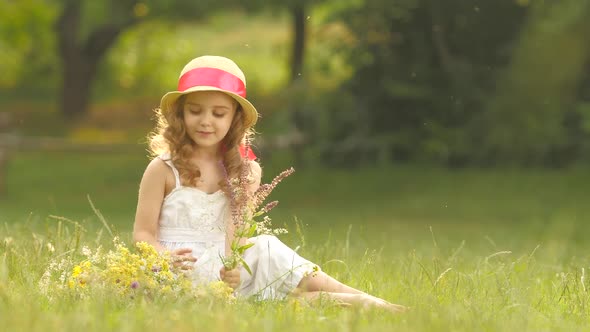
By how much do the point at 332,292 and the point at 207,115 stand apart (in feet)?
3.30

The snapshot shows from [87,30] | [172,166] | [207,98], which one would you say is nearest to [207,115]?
[207,98]

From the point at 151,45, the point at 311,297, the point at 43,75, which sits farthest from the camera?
the point at 151,45

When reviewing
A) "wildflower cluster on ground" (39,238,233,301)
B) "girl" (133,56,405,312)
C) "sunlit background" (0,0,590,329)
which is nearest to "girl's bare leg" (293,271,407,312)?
"girl" (133,56,405,312)

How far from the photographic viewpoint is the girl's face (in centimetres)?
462

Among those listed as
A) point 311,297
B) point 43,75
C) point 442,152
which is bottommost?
point 311,297

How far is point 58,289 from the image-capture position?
4117mm

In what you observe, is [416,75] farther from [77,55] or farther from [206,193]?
[206,193]

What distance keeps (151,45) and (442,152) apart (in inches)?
641

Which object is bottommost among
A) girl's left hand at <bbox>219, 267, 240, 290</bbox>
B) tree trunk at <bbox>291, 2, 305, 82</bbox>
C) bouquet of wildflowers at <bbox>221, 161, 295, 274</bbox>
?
girl's left hand at <bbox>219, 267, 240, 290</bbox>

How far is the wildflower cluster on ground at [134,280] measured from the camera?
405cm

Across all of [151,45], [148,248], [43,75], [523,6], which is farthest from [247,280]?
[151,45]

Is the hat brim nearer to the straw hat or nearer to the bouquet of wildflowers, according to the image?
the straw hat

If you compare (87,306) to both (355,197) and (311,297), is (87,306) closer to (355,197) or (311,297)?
(311,297)

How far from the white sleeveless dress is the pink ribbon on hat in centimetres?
38
